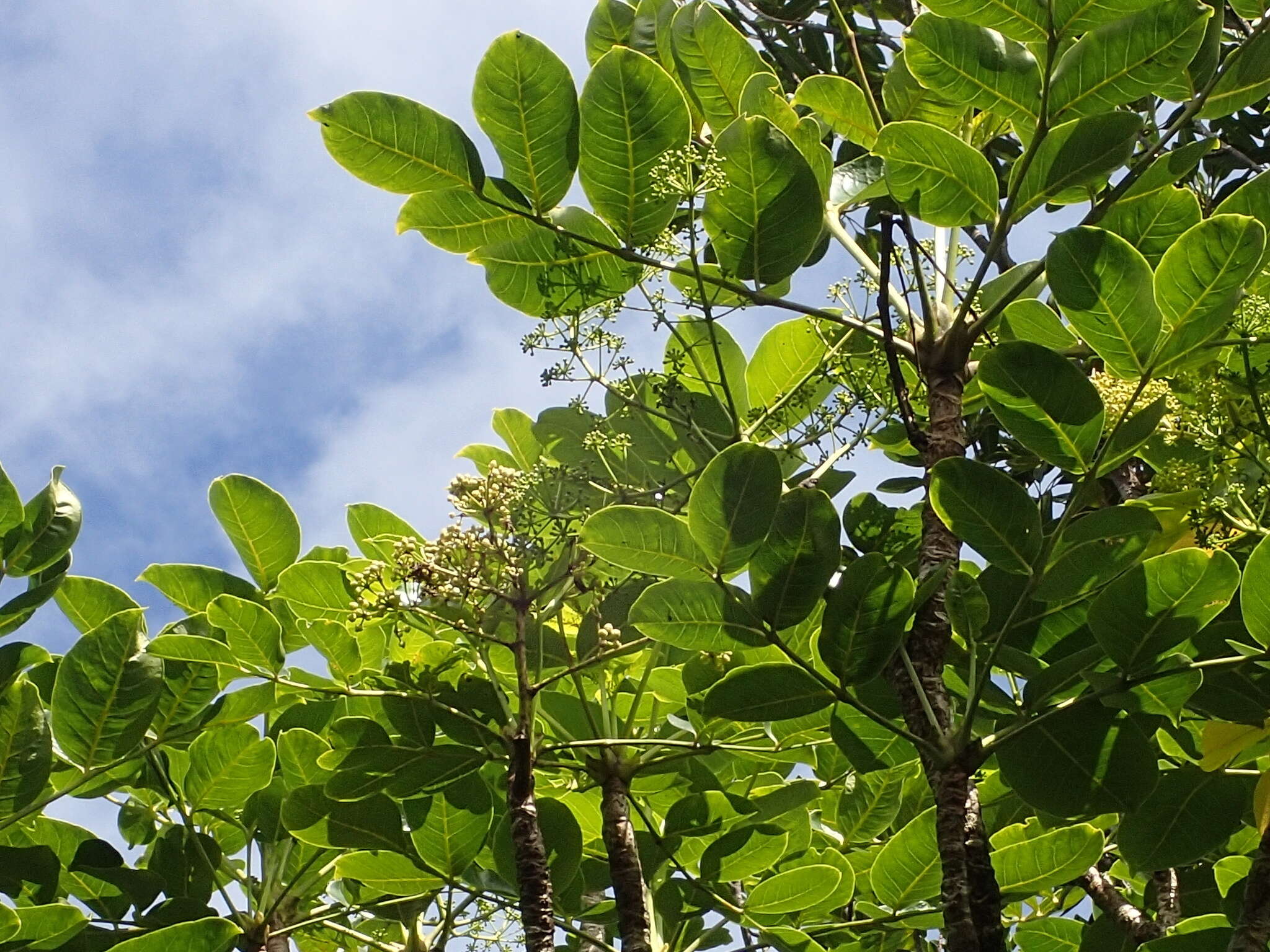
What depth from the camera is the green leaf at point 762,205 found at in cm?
167

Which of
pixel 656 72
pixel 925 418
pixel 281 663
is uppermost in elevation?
pixel 656 72

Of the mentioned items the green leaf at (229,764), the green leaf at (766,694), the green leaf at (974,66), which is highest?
the green leaf at (974,66)

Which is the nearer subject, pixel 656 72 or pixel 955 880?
pixel 955 880

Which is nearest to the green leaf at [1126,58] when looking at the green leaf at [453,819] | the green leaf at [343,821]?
the green leaf at [453,819]

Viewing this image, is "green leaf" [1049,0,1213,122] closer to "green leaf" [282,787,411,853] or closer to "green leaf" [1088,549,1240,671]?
"green leaf" [1088,549,1240,671]

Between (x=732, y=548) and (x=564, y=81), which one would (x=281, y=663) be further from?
(x=564, y=81)

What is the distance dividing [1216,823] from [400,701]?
1.25 metres

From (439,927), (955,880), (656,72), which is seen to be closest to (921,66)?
(656,72)

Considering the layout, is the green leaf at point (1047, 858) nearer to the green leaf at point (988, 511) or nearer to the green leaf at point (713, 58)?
the green leaf at point (988, 511)

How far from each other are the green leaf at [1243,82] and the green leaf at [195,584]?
6.01ft

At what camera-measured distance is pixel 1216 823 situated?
6.19 ft

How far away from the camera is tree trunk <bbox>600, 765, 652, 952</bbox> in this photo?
71.4 inches

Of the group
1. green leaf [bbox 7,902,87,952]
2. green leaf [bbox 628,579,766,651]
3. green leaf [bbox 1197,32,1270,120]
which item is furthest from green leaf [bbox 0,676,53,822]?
green leaf [bbox 1197,32,1270,120]

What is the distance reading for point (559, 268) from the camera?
195 cm
